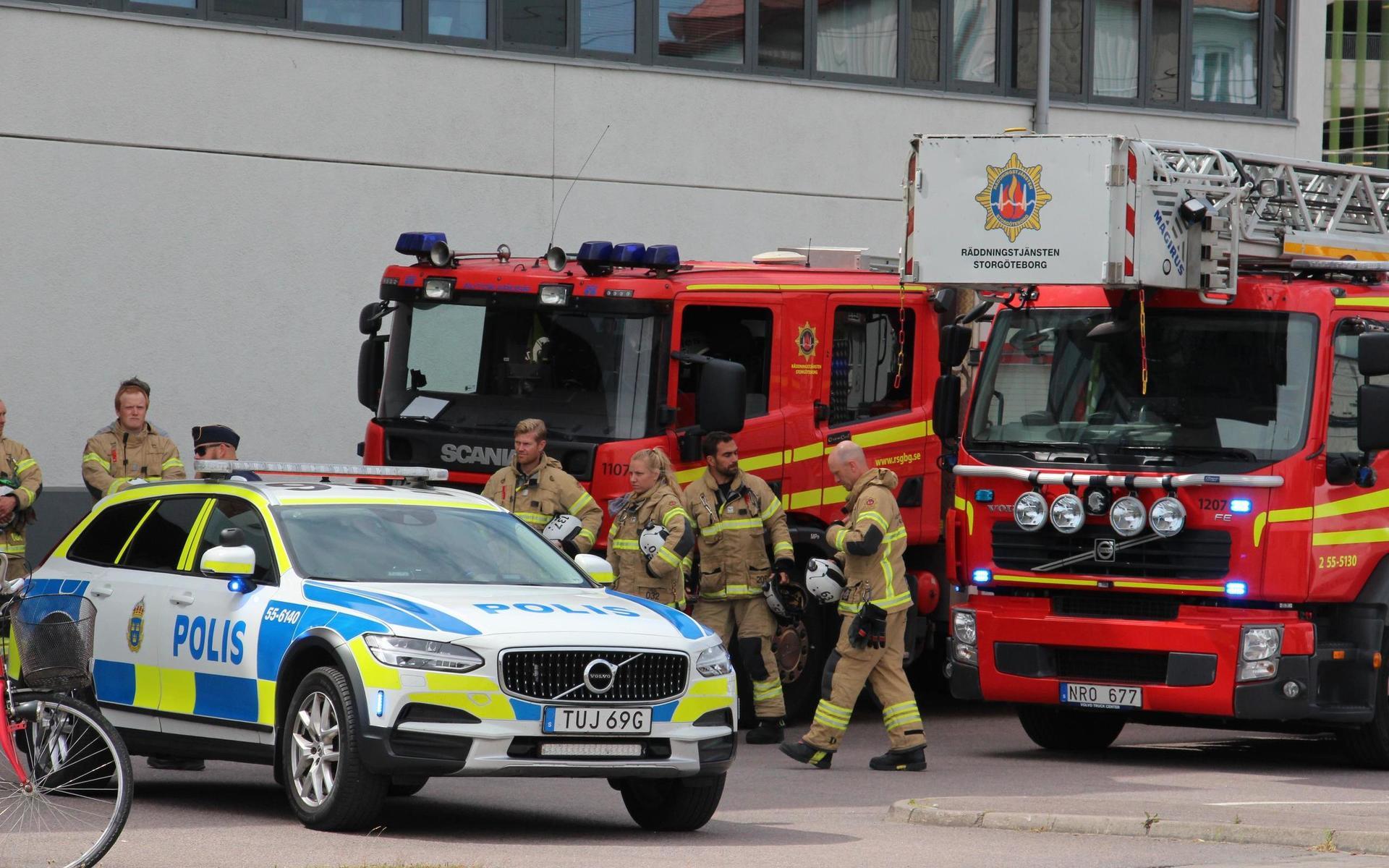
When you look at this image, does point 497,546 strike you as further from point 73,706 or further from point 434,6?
point 434,6

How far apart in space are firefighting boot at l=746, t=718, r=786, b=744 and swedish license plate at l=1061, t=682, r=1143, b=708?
5.86 feet

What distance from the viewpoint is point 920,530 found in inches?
571

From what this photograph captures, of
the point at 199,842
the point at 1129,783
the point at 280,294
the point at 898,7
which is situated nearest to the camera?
the point at 199,842

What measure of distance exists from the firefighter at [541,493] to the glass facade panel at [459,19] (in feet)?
26.2

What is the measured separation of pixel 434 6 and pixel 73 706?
Result: 13251 millimetres

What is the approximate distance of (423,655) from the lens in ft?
28.6

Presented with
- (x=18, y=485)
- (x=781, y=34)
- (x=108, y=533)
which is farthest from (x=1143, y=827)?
(x=781, y=34)

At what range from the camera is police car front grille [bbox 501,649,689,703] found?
8.80m

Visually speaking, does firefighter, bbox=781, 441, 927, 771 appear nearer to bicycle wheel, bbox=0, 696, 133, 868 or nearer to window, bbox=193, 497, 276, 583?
window, bbox=193, 497, 276, 583

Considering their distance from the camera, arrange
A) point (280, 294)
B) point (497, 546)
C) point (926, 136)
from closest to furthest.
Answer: point (497, 546)
point (926, 136)
point (280, 294)

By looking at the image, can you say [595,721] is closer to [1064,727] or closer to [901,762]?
[901,762]

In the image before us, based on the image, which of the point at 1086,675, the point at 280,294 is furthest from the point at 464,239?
the point at 1086,675

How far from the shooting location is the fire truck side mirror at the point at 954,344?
42.0 feet

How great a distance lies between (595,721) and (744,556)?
4.17 metres
